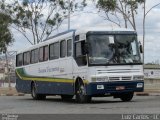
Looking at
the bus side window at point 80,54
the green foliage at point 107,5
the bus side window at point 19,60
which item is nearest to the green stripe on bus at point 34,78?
the bus side window at point 19,60

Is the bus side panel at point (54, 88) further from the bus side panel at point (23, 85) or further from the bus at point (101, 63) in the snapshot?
the bus side panel at point (23, 85)

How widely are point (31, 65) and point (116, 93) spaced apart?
9.55 meters

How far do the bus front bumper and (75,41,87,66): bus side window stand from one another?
1.16 m

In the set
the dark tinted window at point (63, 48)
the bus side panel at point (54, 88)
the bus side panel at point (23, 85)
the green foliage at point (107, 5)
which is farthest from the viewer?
the green foliage at point (107, 5)

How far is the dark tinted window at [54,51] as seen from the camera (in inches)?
991

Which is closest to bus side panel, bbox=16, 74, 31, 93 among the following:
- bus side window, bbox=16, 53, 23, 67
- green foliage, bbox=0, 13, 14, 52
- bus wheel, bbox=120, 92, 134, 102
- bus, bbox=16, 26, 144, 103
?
bus side window, bbox=16, 53, 23, 67

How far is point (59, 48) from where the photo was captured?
24.8 m

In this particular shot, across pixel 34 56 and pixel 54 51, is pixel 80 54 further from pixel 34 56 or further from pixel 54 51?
pixel 34 56

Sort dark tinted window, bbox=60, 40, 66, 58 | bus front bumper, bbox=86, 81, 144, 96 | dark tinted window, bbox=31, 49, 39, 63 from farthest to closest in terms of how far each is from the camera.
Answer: dark tinted window, bbox=31, 49, 39, 63 → dark tinted window, bbox=60, 40, 66, 58 → bus front bumper, bbox=86, 81, 144, 96

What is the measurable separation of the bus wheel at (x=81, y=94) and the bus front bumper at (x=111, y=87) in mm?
595

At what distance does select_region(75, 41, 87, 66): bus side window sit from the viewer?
71.3ft

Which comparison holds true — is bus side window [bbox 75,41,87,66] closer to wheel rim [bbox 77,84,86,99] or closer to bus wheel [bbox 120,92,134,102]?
wheel rim [bbox 77,84,86,99]

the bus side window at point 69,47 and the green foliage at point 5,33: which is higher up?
the green foliage at point 5,33

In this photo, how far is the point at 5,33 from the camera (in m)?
51.8
